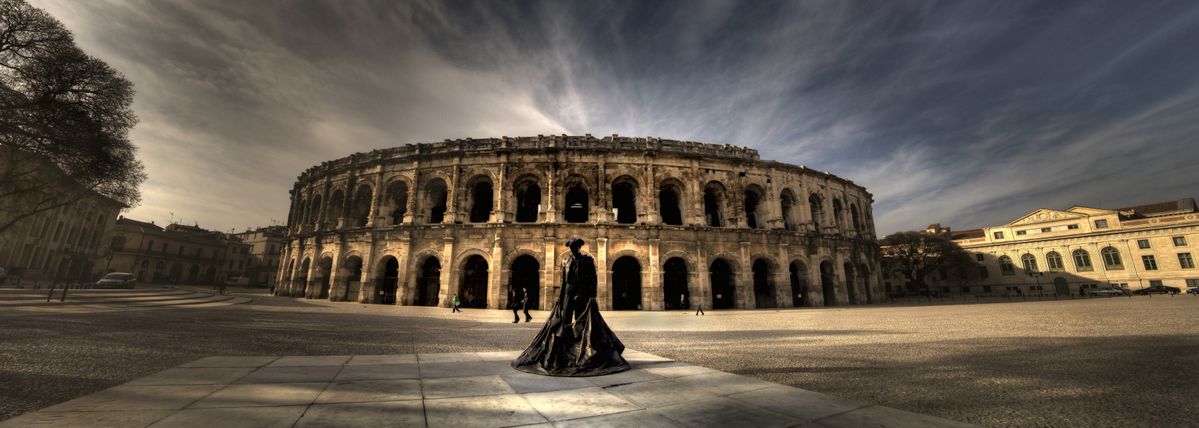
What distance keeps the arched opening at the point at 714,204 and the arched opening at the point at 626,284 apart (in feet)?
17.5

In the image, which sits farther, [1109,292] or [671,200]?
[1109,292]

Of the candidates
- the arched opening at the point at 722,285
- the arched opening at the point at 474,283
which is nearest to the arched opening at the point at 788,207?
the arched opening at the point at 722,285

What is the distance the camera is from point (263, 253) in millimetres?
55312

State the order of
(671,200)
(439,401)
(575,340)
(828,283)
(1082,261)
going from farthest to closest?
(1082,261) < (828,283) < (671,200) < (575,340) < (439,401)

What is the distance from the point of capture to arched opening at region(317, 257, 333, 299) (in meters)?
24.8

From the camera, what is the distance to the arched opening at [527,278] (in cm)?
2203

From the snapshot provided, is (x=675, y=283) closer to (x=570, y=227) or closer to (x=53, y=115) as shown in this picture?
(x=570, y=227)

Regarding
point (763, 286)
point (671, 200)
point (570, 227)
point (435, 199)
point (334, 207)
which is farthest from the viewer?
point (334, 207)

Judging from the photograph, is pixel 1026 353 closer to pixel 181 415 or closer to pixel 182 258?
pixel 181 415

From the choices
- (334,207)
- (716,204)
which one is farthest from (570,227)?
(334,207)

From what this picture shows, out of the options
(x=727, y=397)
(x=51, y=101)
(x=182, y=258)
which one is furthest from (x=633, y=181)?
(x=182, y=258)

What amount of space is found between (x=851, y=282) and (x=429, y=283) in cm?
2788

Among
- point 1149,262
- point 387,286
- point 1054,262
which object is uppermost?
point 1054,262

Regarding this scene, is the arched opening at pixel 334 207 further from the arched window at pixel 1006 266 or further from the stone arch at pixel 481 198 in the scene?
the arched window at pixel 1006 266
